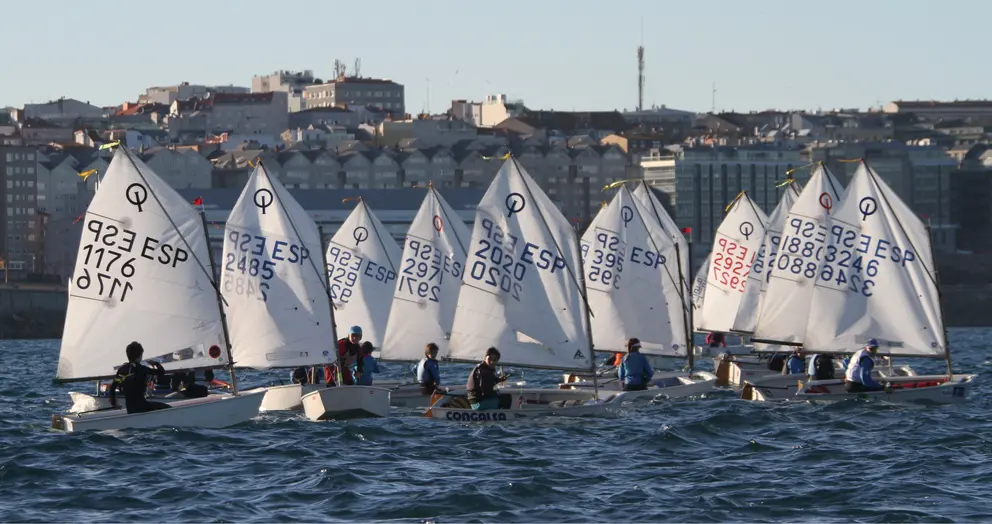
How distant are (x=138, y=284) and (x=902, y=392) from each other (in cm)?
1365

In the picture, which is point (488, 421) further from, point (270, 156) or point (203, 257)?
point (270, 156)

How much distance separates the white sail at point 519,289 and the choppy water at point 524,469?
1.99 meters

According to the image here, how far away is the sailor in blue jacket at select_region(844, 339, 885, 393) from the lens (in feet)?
117

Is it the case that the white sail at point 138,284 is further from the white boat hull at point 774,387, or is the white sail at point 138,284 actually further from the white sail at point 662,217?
the white sail at point 662,217

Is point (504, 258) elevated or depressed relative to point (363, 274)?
depressed

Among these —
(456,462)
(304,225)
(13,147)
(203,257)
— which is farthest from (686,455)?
(13,147)

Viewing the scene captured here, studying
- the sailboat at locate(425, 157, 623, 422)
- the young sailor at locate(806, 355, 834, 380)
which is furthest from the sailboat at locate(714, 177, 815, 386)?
the sailboat at locate(425, 157, 623, 422)

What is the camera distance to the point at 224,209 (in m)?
149

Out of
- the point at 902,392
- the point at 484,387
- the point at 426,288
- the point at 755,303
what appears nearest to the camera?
the point at 484,387

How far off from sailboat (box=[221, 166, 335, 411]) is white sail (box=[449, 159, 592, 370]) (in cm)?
250

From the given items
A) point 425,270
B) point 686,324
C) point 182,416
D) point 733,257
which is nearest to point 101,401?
point 182,416

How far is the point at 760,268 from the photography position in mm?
56875

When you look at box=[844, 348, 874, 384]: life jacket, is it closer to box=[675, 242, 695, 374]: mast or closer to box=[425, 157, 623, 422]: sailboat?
box=[425, 157, 623, 422]: sailboat

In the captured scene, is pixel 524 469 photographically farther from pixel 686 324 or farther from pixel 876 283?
pixel 686 324
